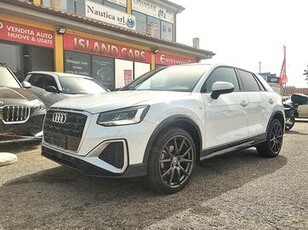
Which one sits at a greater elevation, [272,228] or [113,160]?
[113,160]

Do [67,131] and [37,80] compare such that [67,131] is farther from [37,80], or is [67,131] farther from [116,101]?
[37,80]

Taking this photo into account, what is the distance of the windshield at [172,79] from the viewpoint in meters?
4.71

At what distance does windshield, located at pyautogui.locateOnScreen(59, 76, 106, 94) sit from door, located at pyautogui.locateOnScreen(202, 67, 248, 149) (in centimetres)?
440

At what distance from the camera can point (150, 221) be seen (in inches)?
129

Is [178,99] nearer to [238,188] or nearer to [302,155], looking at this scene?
[238,188]

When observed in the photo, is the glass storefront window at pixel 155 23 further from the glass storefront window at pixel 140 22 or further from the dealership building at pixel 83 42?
the dealership building at pixel 83 42

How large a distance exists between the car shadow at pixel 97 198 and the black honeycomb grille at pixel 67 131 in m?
0.58

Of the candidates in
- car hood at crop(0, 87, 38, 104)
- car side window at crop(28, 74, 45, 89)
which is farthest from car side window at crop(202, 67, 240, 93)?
car side window at crop(28, 74, 45, 89)

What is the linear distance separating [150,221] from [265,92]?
151 inches

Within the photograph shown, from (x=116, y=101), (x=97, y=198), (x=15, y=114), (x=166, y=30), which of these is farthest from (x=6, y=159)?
(x=166, y=30)

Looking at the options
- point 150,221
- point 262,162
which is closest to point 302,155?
point 262,162

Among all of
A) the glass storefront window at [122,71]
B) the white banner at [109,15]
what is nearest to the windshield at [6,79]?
the glass storefront window at [122,71]

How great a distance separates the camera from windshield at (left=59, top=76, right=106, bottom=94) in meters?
8.60

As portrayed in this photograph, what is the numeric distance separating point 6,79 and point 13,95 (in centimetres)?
116
